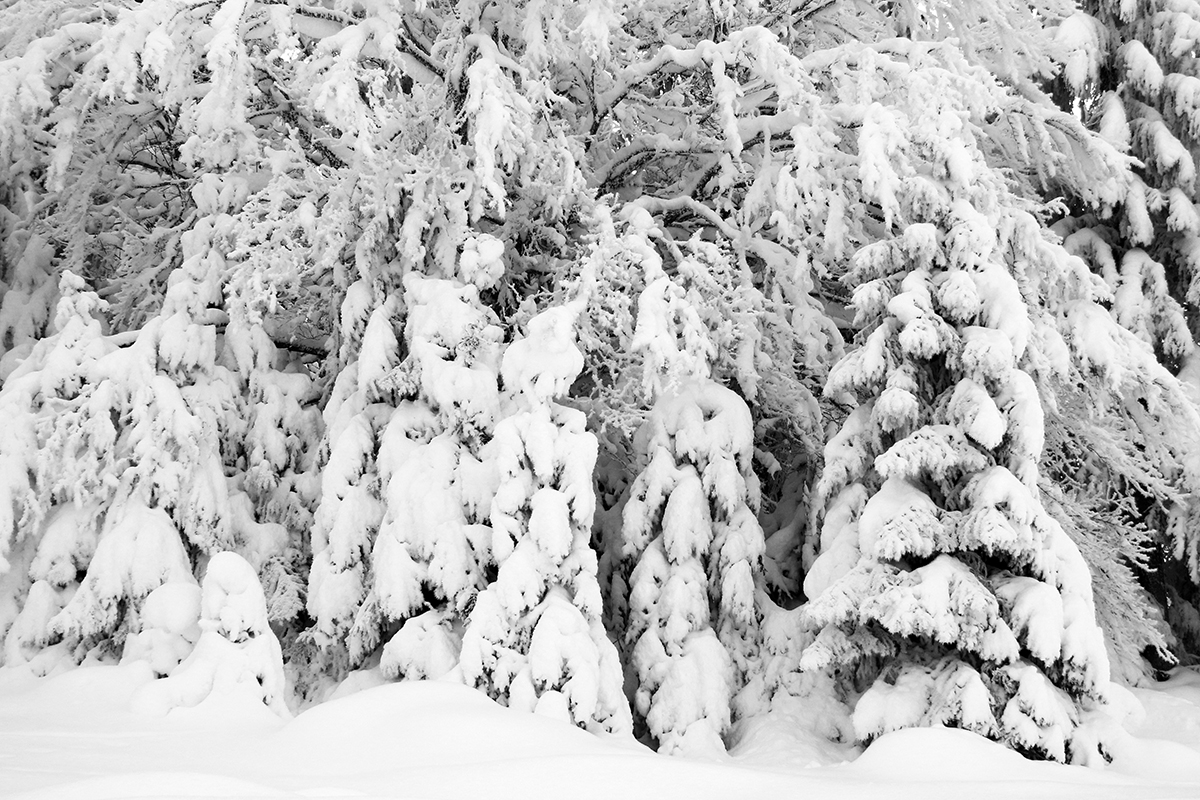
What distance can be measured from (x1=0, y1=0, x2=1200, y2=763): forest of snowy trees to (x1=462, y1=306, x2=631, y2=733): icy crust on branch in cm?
3

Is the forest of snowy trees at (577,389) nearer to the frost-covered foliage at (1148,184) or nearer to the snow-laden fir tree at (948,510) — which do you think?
the snow-laden fir tree at (948,510)

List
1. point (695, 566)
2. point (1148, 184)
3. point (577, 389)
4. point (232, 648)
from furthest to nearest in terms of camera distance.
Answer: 1. point (1148, 184)
2. point (577, 389)
3. point (695, 566)
4. point (232, 648)

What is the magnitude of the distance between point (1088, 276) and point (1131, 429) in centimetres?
199

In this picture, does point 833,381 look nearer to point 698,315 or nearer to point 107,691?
point 698,315

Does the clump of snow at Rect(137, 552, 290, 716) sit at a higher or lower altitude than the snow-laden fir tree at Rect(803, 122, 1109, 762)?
lower

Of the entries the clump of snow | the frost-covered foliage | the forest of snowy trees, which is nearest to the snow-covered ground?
the clump of snow

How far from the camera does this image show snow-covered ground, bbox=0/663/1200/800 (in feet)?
13.9

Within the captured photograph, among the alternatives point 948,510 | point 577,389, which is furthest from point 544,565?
point 948,510

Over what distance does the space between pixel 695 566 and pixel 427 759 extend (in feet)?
10.6

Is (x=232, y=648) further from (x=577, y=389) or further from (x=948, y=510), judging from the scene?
(x=948, y=510)

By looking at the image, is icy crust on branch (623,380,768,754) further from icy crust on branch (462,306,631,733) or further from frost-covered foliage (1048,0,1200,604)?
frost-covered foliage (1048,0,1200,604)

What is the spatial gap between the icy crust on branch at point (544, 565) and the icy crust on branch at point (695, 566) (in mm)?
852

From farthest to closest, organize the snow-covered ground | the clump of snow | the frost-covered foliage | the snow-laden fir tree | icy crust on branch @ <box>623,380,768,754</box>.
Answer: the frost-covered foliage, icy crust on branch @ <box>623,380,768,754</box>, the clump of snow, the snow-laden fir tree, the snow-covered ground

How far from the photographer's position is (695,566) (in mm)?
7617
